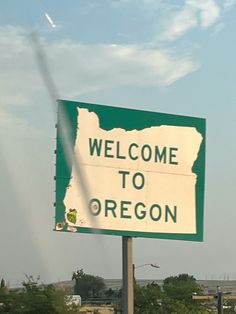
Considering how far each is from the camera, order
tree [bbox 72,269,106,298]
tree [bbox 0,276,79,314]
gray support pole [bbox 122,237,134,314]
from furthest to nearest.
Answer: tree [bbox 72,269,106,298], tree [bbox 0,276,79,314], gray support pole [bbox 122,237,134,314]

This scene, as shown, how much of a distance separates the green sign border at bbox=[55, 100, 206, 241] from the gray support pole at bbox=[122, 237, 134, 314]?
12.6 inches

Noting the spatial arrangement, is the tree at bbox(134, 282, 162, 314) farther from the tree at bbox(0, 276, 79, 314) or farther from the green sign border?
the green sign border

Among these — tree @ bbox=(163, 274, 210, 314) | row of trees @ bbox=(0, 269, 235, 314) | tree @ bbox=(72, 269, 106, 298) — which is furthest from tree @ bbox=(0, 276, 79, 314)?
tree @ bbox=(72, 269, 106, 298)

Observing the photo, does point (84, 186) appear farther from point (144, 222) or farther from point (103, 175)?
point (144, 222)

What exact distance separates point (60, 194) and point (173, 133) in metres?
2.47

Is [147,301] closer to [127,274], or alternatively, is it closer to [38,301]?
[38,301]

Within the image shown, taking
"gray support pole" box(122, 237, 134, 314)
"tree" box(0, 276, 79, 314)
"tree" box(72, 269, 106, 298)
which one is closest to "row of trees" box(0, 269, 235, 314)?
"tree" box(0, 276, 79, 314)

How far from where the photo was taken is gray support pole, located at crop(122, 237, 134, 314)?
13781 millimetres

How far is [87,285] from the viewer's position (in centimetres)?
10638

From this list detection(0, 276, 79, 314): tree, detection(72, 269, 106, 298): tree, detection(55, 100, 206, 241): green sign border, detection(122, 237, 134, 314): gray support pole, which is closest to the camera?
detection(55, 100, 206, 241): green sign border

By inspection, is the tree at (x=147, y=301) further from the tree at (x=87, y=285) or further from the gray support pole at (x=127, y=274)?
the tree at (x=87, y=285)

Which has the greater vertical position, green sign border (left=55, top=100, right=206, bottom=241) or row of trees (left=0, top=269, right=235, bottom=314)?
green sign border (left=55, top=100, right=206, bottom=241)

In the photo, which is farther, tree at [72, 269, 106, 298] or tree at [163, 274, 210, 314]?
tree at [72, 269, 106, 298]

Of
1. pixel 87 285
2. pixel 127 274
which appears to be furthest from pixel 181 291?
pixel 87 285
